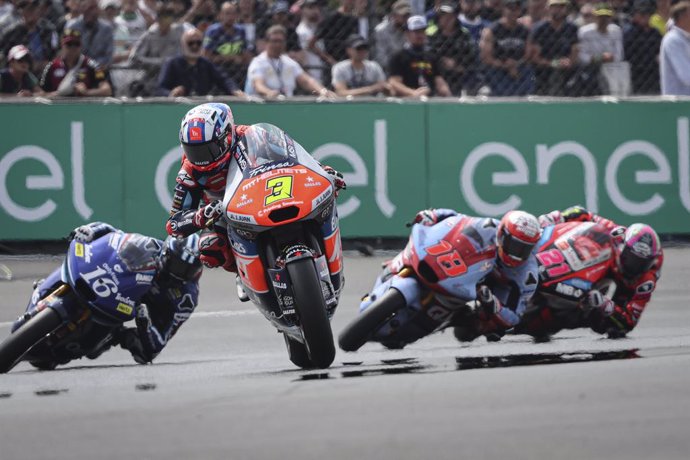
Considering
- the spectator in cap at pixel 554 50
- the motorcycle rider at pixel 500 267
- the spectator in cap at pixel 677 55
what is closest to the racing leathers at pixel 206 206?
the motorcycle rider at pixel 500 267

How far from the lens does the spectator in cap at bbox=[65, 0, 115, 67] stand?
12.4 m

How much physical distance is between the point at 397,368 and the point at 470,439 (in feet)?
7.77

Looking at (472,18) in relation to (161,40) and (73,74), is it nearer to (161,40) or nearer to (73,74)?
(161,40)

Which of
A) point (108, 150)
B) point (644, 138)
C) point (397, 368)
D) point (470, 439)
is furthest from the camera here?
point (644, 138)

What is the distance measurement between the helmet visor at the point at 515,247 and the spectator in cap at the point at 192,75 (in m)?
5.26

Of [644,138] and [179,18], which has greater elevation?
[179,18]

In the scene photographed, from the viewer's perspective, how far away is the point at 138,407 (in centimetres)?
522

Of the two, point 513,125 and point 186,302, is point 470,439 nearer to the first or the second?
point 186,302

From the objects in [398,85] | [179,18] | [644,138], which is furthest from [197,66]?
[644,138]

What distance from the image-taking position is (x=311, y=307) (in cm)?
620

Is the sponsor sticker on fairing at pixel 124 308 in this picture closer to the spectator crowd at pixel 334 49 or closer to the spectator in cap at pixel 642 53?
the spectator crowd at pixel 334 49

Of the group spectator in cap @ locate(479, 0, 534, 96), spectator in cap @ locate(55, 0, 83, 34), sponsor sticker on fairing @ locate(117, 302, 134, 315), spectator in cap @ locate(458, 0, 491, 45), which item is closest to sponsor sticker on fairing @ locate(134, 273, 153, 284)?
sponsor sticker on fairing @ locate(117, 302, 134, 315)

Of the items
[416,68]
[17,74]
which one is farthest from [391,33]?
[17,74]

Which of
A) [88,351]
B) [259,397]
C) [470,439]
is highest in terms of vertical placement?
[470,439]
